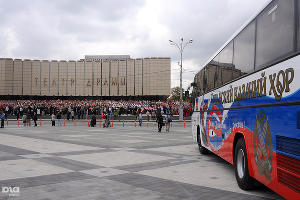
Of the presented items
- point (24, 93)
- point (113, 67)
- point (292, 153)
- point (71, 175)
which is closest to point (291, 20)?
point (292, 153)

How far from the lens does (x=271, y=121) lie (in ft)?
15.5

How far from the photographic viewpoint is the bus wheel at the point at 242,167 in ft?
20.0

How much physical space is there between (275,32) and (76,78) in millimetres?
61709

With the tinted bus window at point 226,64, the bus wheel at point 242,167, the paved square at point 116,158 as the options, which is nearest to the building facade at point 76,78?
the paved square at point 116,158

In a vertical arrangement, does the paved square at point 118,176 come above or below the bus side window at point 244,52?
below

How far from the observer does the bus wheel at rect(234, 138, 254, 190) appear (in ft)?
20.0

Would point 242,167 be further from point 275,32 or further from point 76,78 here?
point 76,78

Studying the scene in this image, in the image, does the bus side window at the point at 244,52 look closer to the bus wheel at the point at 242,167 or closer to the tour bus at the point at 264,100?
the tour bus at the point at 264,100

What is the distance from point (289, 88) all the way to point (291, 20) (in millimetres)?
954

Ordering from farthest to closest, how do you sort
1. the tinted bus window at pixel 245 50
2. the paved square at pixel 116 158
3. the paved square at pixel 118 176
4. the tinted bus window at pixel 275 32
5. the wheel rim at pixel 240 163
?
the paved square at pixel 116 158, the wheel rim at pixel 240 163, the tinted bus window at pixel 245 50, the paved square at pixel 118 176, the tinted bus window at pixel 275 32

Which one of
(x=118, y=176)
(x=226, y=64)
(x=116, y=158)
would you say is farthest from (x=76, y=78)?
(x=118, y=176)

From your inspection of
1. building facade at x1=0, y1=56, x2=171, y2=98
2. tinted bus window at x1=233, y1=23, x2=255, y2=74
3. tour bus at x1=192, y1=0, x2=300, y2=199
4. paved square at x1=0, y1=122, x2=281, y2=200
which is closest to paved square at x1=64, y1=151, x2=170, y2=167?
paved square at x1=0, y1=122, x2=281, y2=200

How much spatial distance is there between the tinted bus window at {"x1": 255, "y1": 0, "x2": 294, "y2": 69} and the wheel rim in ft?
6.06

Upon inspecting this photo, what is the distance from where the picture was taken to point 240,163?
258 inches
